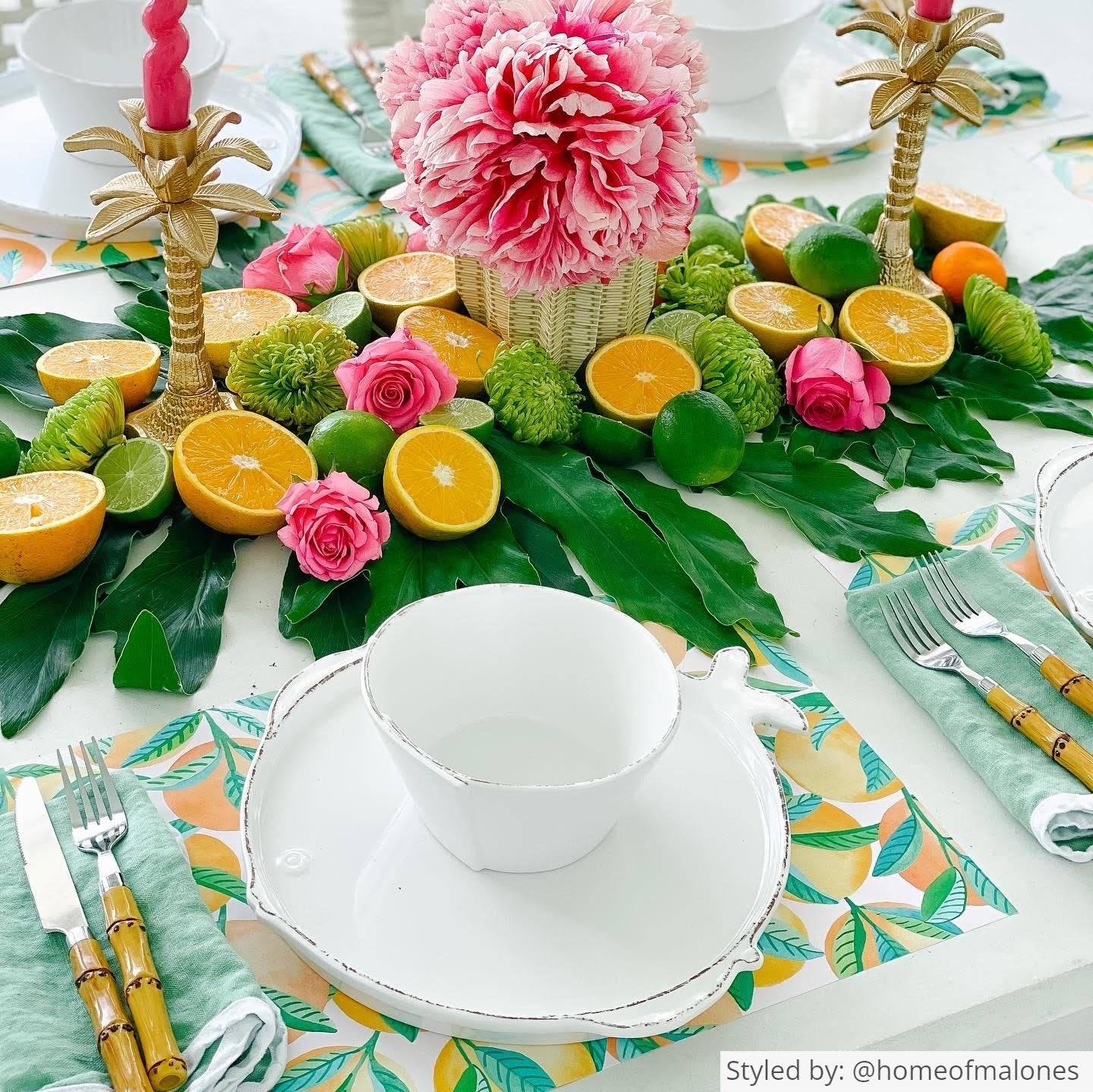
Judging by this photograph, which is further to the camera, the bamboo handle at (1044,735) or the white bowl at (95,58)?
the white bowl at (95,58)

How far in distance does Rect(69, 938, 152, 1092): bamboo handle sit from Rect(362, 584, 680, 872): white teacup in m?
0.16

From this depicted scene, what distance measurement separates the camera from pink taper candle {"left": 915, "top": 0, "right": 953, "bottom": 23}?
102 cm

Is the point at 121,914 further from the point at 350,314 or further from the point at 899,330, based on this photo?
the point at 899,330

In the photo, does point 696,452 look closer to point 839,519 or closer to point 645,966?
point 839,519

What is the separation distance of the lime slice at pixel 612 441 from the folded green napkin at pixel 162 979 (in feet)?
1.47

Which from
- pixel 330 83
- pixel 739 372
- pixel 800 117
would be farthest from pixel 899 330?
pixel 330 83

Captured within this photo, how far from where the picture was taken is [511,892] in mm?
615

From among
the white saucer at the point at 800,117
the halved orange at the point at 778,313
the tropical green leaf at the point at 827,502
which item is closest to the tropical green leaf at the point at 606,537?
the tropical green leaf at the point at 827,502

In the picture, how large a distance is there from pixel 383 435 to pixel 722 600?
0.88ft

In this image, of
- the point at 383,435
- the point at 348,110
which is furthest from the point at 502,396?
the point at 348,110

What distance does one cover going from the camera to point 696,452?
92 cm

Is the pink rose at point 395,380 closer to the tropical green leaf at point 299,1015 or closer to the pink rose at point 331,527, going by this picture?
the pink rose at point 331,527

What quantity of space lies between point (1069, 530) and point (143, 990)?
0.70 meters

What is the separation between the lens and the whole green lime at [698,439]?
92 centimetres
